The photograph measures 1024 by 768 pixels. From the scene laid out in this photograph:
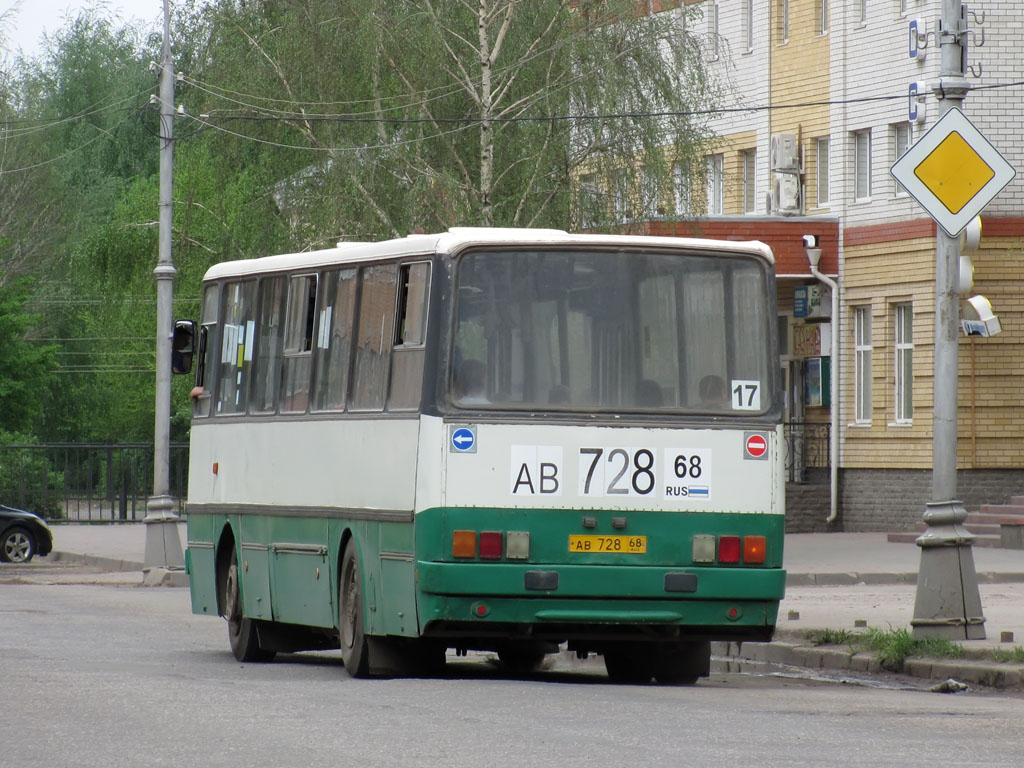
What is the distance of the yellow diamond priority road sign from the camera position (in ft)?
53.1

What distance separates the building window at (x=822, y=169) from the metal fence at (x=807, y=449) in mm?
3944

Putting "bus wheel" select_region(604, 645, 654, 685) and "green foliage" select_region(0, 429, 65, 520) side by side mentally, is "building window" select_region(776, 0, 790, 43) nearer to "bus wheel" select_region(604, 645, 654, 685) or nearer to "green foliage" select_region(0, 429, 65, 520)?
"green foliage" select_region(0, 429, 65, 520)

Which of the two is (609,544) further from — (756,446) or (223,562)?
(223,562)

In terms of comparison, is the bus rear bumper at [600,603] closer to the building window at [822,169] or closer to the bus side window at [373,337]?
the bus side window at [373,337]

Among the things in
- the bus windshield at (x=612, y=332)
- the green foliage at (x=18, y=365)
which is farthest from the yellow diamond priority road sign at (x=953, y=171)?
the green foliage at (x=18, y=365)

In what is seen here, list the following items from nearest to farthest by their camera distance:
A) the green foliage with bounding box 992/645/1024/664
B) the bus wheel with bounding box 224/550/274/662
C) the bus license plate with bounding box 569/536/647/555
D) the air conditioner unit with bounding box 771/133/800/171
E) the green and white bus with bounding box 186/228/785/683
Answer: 1. the green and white bus with bounding box 186/228/785/683
2. the bus license plate with bounding box 569/536/647/555
3. the green foliage with bounding box 992/645/1024/664
4. the bus wheel with bounding box 224/550/274/662
5. the air conditioner unit with bounding box 771/133/800/171

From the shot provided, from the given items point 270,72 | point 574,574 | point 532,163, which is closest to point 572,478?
point 574,574

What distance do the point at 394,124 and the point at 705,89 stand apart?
15.3 feet

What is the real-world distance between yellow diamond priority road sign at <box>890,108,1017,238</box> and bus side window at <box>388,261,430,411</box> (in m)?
3.86

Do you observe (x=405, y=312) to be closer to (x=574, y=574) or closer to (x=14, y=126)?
(x=574, y=574)

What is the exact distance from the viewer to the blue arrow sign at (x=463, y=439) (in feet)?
45.3

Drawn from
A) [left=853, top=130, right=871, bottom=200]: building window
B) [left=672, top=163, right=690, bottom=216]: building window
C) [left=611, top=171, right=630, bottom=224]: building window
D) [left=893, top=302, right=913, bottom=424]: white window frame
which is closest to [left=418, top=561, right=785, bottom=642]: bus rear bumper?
[left=611, top=171, right=630, bottom=224]: building window

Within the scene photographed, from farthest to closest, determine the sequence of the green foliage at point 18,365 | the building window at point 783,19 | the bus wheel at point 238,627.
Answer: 1. the green foliage at point 18,365
2. the building window at point 783,19
3. the bus wheel at point 238,627

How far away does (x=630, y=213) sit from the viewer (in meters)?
33.9
